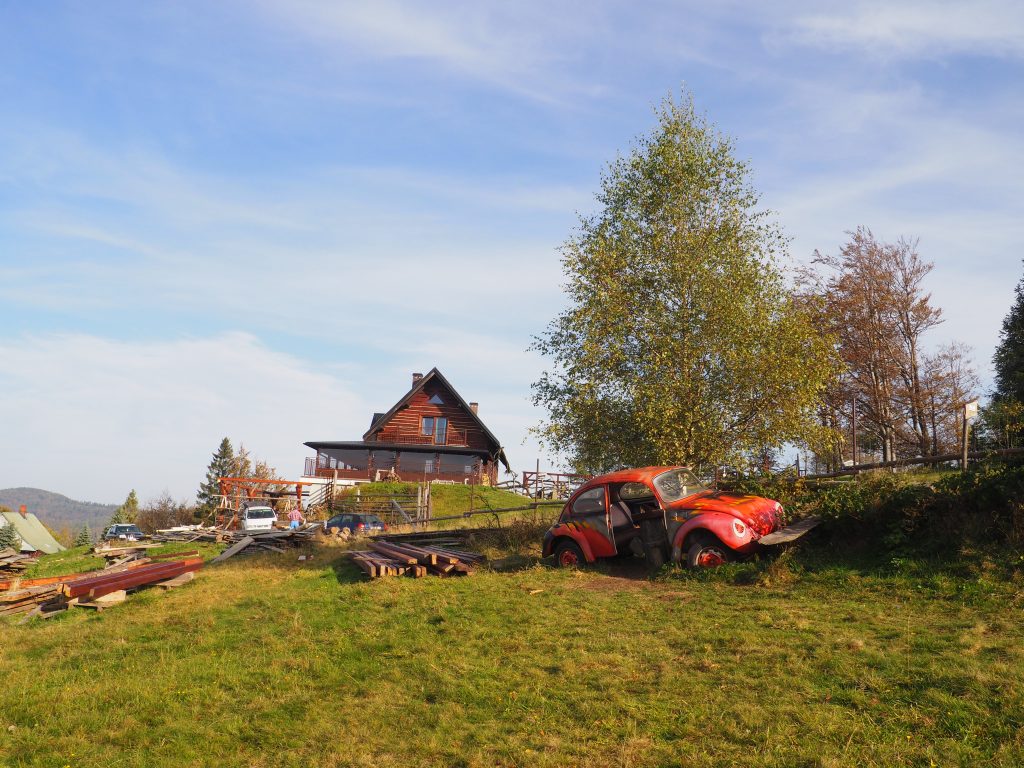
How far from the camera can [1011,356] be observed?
108 feet

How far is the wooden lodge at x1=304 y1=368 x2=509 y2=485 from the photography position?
171 ft

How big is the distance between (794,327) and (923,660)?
10.7m

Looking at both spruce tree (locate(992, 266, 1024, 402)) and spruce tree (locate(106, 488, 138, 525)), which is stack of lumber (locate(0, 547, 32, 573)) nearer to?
spruce tree (locate(106, 488, 138, 525))

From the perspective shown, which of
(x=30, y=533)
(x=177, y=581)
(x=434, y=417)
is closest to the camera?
(x=177, y=581)

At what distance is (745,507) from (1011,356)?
25814 millimetres

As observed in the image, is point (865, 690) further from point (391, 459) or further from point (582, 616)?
point (391, 459)

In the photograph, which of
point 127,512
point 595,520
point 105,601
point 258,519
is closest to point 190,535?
point 258,519

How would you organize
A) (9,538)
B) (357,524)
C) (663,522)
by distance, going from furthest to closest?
(9,538), (357,524), (663,522)

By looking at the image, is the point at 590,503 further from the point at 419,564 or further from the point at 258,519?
the point at 258,519

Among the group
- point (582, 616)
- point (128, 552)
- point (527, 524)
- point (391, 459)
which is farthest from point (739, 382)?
point (391, 459)

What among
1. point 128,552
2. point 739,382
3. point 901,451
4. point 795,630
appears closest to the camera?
point 795,630

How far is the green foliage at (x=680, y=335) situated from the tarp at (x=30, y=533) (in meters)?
32.6

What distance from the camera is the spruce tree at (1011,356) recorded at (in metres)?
31.6

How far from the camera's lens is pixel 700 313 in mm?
18125
